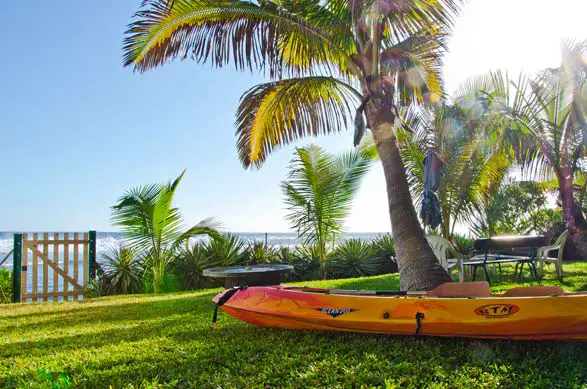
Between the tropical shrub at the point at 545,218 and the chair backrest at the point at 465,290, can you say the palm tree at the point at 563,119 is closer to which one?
the chair backrest at the point at 465,290

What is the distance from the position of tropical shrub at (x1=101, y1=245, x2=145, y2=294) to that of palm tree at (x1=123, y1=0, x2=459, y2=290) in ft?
17.0

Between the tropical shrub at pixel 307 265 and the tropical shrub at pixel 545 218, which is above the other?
the tropical shrub at pixel 545 218

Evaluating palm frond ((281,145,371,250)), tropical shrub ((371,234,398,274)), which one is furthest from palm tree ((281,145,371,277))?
tropical shrub ((371,234,398,274))

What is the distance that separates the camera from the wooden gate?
9312 millimetres

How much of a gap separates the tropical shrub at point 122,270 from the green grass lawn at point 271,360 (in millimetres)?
5468

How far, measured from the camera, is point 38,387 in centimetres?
268

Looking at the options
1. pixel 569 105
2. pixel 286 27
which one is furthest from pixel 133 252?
pixel 569 105

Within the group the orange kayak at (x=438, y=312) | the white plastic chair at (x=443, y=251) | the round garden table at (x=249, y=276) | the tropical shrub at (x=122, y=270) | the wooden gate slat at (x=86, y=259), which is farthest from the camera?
the wooden gate slat at (x=86, y=259)

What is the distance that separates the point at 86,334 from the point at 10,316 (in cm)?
262

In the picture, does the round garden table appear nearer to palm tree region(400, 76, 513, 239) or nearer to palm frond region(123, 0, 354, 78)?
palm frond region(123, 0, 354, 78)

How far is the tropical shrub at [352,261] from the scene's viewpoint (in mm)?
10703

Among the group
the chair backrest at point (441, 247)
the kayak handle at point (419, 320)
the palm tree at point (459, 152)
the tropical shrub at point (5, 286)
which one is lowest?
the tropical shrub at point (5, 286)

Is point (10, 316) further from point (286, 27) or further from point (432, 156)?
point (432, 156)

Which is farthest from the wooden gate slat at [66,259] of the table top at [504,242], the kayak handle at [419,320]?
the kayak handle at [419,320]
